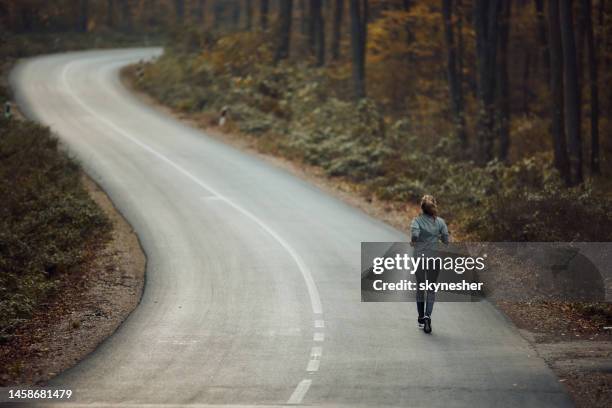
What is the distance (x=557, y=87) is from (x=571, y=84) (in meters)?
0.45

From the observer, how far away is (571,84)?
24531 mm

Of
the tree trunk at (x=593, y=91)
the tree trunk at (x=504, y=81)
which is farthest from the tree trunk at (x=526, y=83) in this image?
the tree trunk at (x=593, y=91)

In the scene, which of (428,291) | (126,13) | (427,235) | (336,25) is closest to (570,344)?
(428,291)

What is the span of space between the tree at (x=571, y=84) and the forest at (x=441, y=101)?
47 millimetres

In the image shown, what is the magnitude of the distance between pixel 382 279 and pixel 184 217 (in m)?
7.07

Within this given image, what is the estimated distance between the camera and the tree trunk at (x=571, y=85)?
2373 centimetres

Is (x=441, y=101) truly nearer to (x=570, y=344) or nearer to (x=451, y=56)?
(x=451, y=56)

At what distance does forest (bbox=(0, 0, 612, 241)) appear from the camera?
70.0 ft

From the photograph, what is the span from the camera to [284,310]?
41.5 ft

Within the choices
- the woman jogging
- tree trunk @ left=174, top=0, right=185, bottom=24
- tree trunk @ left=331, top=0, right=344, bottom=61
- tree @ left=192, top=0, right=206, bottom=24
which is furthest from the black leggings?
tree @ left=192, top=0, right=206, bottom=24

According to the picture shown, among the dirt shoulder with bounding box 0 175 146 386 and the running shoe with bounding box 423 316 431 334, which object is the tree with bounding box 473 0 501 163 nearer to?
the dirt shoulder with bounding box 0 175 146 386

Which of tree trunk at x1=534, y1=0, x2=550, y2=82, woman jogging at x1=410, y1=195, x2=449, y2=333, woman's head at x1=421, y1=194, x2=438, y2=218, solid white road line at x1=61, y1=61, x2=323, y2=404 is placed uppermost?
tree trunk at x1=534, y1=0, x2=550, y2=82

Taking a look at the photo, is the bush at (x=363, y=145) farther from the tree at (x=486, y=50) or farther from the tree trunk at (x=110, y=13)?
the tree trunk at (x=110, y=13)

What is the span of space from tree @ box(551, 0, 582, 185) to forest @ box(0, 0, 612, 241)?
1.9 inches
